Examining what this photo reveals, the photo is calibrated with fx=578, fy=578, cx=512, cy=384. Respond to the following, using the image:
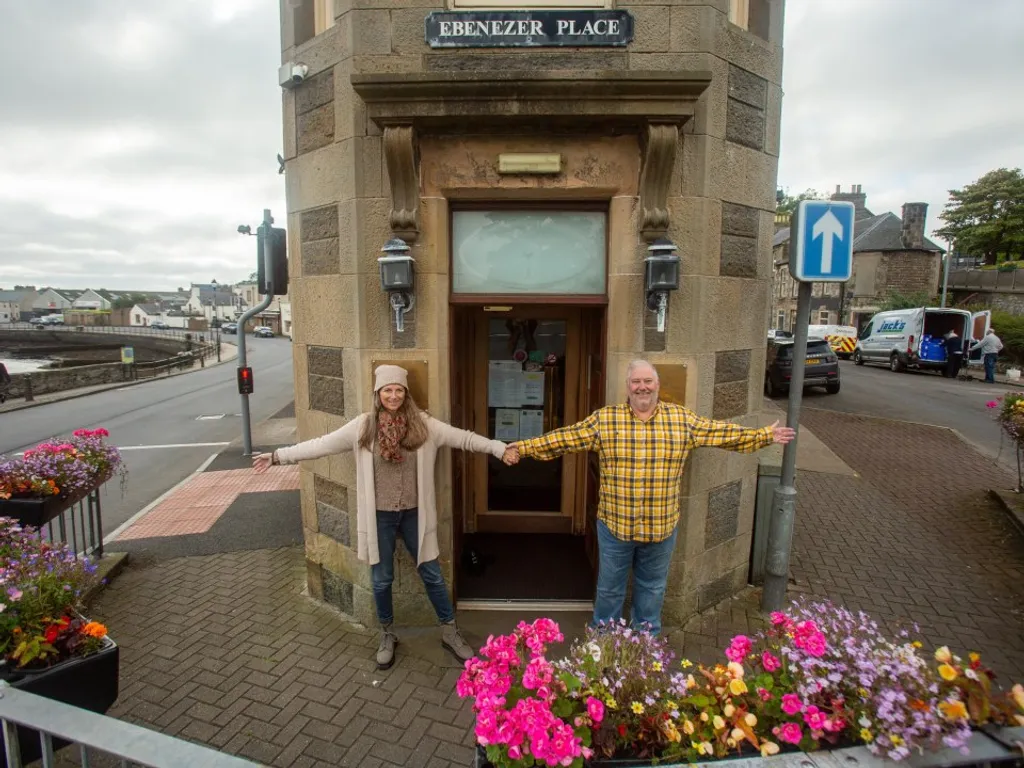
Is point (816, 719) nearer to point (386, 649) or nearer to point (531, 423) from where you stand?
point (386, 649)

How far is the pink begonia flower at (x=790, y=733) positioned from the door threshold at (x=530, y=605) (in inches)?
114

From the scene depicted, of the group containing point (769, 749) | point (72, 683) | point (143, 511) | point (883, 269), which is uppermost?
point (883, 269)

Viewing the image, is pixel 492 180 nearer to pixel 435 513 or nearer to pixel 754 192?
pixel 754 192

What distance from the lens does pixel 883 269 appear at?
37.0 m

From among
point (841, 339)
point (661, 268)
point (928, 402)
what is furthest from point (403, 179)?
point (841, 339)

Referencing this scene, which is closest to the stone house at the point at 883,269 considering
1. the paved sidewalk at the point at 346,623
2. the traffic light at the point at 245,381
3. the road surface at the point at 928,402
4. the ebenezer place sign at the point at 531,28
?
the road surface at the point at 928,402

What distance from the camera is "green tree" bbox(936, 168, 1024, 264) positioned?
3753 cm

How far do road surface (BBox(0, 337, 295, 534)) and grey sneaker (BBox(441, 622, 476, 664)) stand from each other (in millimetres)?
5199

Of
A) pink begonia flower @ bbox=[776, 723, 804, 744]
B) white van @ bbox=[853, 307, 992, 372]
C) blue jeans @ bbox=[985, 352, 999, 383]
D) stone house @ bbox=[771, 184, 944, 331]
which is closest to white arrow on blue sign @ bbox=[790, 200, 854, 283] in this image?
pink begonia flower @ bbox=[776, 723, 804, 744]

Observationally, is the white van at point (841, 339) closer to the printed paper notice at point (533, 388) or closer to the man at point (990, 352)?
the man at point (990, 352)

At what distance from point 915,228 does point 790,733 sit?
43.8 m

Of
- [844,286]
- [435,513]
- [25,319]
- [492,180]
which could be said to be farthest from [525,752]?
[25,319]

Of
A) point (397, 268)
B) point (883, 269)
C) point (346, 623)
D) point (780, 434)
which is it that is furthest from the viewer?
point (883, 269)

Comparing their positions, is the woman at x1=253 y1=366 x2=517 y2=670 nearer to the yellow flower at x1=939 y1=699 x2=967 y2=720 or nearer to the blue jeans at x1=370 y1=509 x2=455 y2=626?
the blue jeans at x1=370 y1=509 x2=455 y2=626
